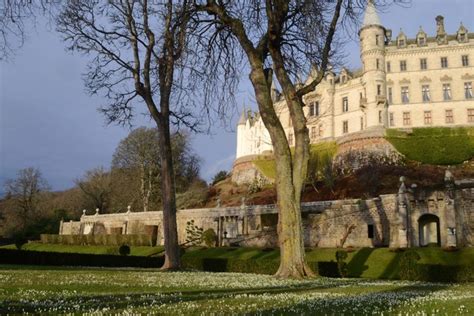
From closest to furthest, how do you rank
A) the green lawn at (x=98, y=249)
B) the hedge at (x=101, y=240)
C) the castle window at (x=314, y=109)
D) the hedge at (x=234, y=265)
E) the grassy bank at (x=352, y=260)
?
the hedge at (x=234, y=265) → the grassy bank at (x=352, y=260) → the green lawn at (x=98, y=249) → the hedge at (x=101, y=240) → the castle window at (x=314, y=109)

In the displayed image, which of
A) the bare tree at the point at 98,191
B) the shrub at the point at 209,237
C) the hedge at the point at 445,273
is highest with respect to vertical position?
the bare tree at the point at 98,191

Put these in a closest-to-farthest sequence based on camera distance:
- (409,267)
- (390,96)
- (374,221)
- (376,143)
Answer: (409,267) < (374,221) < (376,143) < (390,96)

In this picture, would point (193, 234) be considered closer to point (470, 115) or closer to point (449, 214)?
point (449, 214)

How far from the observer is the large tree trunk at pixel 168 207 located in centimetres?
2072

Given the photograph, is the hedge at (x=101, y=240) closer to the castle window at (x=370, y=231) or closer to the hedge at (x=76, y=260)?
the hedge at (x=76, y=260)

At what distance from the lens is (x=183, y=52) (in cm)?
1794

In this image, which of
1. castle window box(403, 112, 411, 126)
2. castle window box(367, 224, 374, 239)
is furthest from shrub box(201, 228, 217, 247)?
castle window box(403, 112, 411, 126)

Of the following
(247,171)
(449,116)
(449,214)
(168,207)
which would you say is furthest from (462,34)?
(168,207)

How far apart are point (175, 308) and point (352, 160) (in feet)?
180

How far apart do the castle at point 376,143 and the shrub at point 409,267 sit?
11.6 metres

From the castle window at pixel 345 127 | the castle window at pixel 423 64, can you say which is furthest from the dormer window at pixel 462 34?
the castle window at pixel 345 127

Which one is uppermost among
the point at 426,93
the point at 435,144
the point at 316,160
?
the point at 426,93

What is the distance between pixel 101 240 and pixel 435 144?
4094cm

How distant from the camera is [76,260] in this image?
28016 millimetres
